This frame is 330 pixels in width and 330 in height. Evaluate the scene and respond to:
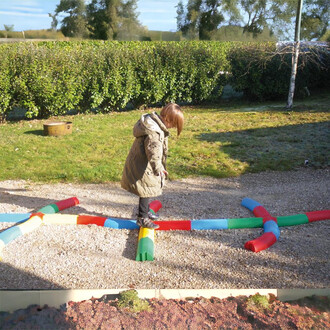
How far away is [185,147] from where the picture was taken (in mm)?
8000

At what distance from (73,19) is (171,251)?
13318 mm

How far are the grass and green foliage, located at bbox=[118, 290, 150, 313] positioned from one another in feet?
11.7

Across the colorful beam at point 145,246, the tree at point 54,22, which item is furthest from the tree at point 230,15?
the colorful beam at point 145,246

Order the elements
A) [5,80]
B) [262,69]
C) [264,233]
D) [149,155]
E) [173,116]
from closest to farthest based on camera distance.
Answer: [173,116] → [149,155] → [264,233] → [5,80] → [262,69]

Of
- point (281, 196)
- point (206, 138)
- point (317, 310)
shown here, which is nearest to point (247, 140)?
point (206, 138)

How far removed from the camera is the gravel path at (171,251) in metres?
3.22

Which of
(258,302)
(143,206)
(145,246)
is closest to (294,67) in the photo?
(143,206)

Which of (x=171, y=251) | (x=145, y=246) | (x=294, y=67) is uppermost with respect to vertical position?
(x=294, y=67)

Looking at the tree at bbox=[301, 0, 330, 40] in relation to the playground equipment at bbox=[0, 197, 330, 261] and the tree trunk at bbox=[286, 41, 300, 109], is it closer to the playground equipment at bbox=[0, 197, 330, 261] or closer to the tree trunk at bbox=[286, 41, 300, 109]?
the tree trunk at bbox=[286, 41, 300, 109]

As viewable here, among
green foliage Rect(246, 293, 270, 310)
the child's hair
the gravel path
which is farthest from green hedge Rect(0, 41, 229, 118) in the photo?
green foliage Rect(246, 293, 270, 310)

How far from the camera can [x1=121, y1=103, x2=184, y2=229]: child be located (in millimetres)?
3664

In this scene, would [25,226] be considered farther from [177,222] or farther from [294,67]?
[294,67]

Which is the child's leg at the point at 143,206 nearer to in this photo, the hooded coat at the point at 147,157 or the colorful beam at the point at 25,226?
the hooded coat at the point at 147,157

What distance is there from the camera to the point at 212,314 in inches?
104
